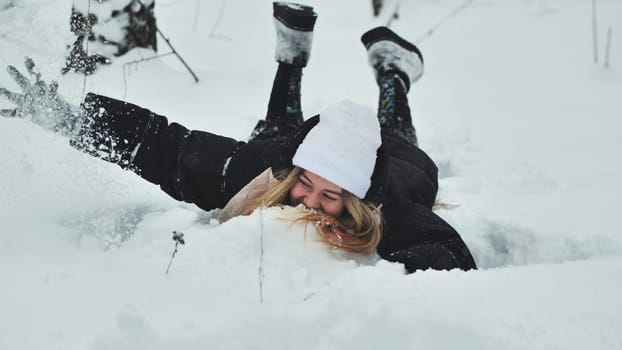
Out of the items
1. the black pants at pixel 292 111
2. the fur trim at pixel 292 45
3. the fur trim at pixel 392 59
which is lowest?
the black pants at pixel 292 111

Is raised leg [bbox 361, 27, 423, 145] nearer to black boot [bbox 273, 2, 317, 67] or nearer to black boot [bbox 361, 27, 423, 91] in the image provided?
black boot [bbox 361, 27, 423, 91]

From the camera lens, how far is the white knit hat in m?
A: 1.96

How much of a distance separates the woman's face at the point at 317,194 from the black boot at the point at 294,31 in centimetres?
127

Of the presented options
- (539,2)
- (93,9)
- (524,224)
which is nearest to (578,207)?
(524,224)

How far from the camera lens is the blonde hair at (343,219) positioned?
1827 millimetres

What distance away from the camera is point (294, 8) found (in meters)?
3.07

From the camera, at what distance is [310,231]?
68.9 inches

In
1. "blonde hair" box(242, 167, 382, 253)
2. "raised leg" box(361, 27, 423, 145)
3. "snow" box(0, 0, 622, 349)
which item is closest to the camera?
"snow" box(0, 0, 622, 349)

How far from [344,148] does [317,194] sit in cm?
19

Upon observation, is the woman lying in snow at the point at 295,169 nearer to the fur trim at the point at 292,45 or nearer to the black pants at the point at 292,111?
the black pants at the point at 292,111

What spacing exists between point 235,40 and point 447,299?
153 inches

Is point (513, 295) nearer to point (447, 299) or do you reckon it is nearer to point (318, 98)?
point (447, 299)

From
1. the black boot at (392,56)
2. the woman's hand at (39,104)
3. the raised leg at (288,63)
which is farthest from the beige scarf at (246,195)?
the black boot at (392,56)

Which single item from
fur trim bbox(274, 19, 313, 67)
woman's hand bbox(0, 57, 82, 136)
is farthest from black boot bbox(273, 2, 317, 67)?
woman's hand bbox(0, 57, 82, 136)
